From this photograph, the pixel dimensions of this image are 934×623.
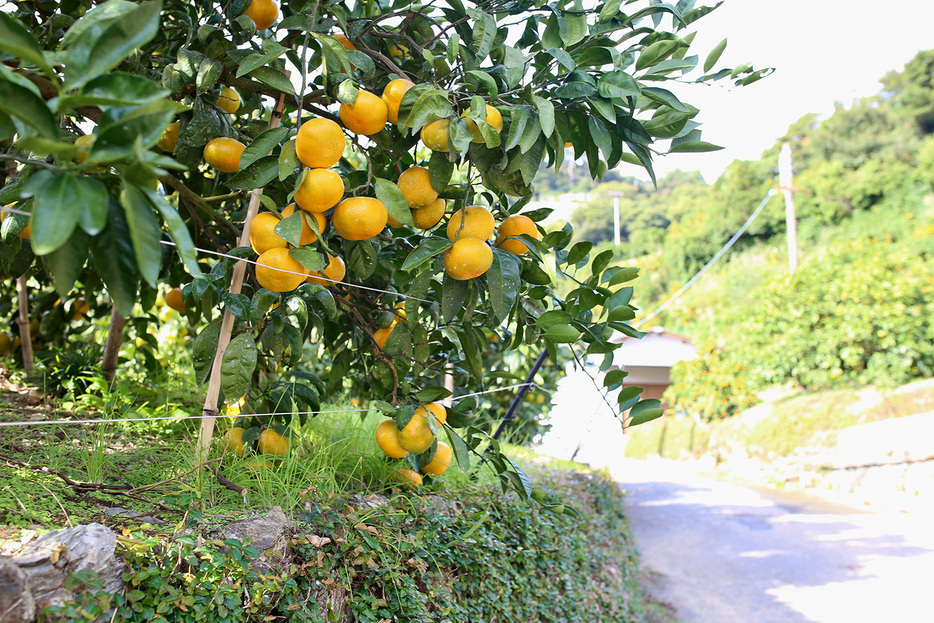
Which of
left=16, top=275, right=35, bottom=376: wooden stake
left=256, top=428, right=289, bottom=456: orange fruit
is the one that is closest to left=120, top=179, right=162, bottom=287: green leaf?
left=256, top=428, right=289, bottom=456: orange fruit

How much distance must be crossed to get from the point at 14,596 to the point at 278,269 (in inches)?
25.4

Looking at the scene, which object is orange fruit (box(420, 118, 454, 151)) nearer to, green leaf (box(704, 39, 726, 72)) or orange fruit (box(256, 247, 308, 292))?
orange fruit (box(256, 247, 308, 292))

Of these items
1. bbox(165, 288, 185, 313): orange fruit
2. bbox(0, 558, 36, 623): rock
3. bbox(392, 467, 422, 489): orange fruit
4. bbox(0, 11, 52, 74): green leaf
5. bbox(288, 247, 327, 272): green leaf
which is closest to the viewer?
bbox(0, 11, 52, 74): green leaf

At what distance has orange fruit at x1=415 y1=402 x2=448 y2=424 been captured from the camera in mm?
1505

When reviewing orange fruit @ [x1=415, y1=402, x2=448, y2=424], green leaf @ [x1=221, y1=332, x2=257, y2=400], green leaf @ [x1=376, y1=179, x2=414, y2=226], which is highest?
green leaf @ [x1=376, y1=179, x2=414, y2=226]

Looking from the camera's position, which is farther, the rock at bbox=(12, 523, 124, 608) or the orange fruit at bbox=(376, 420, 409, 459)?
the orange fruit at bbox=(376, 420, 409, 459)

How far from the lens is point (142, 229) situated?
2.14ft

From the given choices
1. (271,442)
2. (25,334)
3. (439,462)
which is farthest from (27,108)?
(25,334)

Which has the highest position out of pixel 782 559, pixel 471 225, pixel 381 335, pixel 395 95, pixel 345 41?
pixel 345 41

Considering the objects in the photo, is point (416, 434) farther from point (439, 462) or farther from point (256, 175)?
point (256, 175)

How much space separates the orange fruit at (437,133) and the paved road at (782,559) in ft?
13.9

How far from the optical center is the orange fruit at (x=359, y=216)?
1.21 m

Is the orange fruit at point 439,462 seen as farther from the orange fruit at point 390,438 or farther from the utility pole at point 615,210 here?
the utility pole at point 615,210

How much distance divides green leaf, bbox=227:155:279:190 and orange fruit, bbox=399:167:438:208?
263 mm
